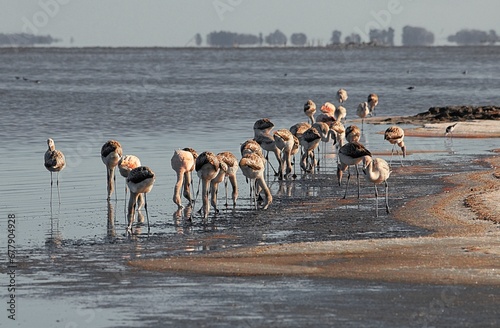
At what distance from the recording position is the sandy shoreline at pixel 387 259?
11.0 metres

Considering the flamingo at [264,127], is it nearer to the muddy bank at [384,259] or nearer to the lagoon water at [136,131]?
the lagoon water at [136,131]

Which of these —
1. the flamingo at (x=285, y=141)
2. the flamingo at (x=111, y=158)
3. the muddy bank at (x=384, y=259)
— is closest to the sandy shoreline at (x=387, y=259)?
the muddy bank at (x=384, y=259)

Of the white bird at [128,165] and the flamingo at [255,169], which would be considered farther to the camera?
the white bird at [128,165]

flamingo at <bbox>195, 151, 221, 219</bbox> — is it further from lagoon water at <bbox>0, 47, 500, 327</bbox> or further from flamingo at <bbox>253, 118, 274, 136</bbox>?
flamingo at <bbox>253, 118, 274, 136</bbox>

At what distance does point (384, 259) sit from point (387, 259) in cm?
3

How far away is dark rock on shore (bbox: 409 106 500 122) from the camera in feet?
106

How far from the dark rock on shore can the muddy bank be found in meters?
18.5

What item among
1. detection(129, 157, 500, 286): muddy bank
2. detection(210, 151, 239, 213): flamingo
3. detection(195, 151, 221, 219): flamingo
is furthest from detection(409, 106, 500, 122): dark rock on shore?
detection(129, 157, 500, 286): muddy bank

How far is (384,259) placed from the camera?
11.8m

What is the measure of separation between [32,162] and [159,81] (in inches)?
1914

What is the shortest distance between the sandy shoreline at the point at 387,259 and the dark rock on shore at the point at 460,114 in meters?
18.2

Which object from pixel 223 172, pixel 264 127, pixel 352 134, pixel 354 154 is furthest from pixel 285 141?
pixel 223 172

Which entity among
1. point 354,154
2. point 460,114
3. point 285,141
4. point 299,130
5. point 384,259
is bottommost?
point 384,259

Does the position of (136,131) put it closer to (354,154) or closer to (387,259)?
(354,154)
